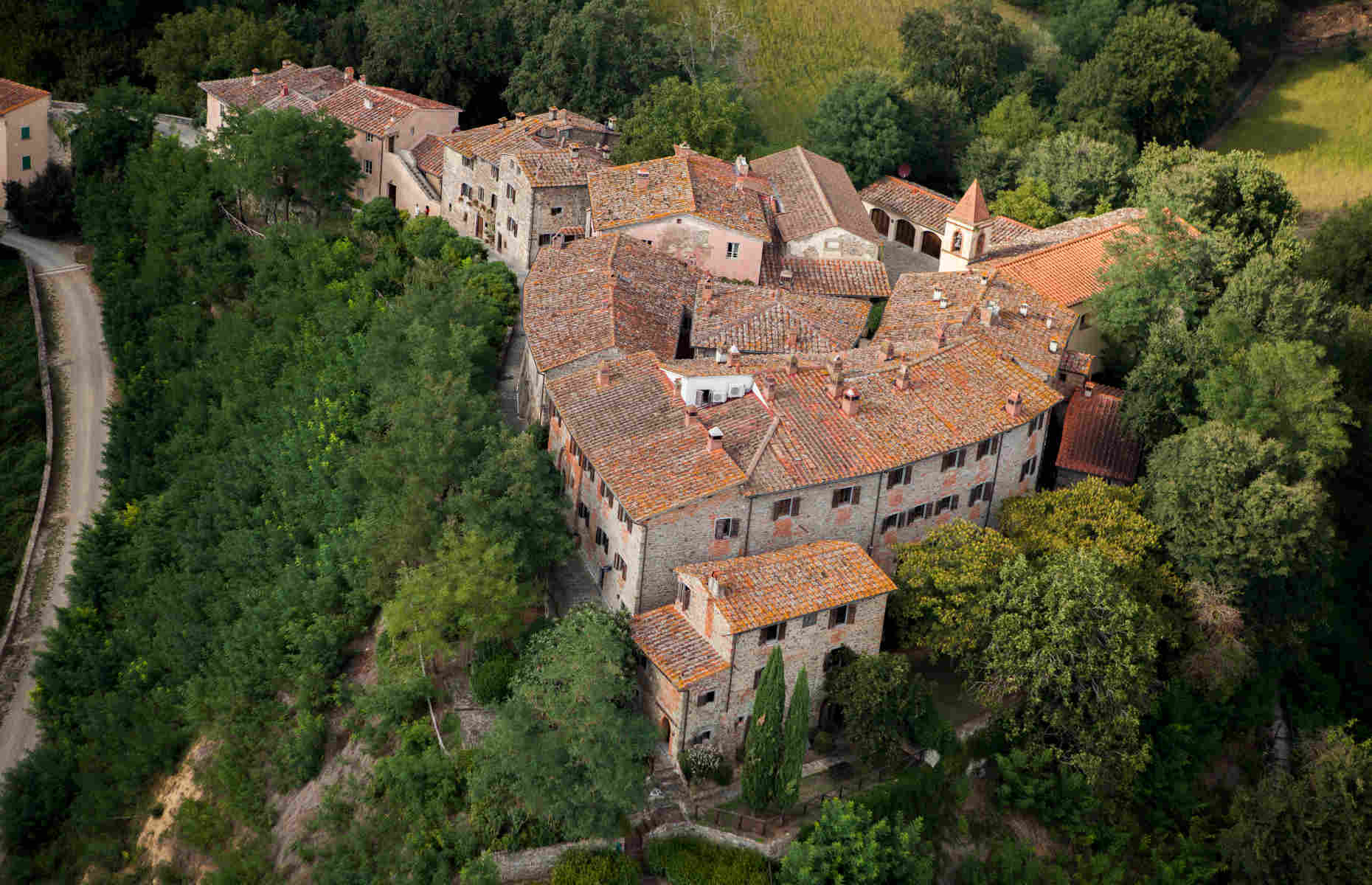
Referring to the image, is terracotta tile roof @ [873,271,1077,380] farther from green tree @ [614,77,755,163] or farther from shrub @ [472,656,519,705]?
shrub @ [472,656,519,705]

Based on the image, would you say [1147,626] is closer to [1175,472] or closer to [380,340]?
[1175,472]

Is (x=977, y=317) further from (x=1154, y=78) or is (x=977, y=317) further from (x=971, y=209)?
(x=1154, y=78)

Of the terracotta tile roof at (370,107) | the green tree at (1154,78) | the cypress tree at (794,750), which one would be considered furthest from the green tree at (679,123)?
the cypress tree at (794,750)

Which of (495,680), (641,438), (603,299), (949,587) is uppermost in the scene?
(603,299)

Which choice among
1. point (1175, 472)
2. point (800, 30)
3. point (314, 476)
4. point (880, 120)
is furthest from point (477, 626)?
point (800, 30)

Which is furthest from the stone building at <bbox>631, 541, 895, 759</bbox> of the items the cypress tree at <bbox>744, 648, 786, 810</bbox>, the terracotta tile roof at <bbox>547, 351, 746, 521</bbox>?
the terracotta tile roof at <bbox>547, 351, 746, 521</bbox>

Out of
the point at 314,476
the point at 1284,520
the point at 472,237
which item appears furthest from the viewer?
the point at 472,237

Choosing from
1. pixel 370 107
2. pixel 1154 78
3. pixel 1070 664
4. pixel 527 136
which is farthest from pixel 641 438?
pixel 1154 78
